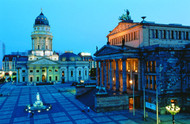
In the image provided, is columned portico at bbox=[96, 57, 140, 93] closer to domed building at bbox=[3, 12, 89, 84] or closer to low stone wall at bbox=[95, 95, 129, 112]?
low stone wall at bbox=[95, 95, 129, 112]

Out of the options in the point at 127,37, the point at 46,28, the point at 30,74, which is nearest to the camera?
the point at 127,37

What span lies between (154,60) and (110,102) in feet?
43.0

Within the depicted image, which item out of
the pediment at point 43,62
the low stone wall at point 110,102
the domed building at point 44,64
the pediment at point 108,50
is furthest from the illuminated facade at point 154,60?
the domed building at point 44,64

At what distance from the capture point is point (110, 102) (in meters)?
37.3

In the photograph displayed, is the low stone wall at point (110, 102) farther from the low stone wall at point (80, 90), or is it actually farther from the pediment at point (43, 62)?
the pediment at point (43, 62)

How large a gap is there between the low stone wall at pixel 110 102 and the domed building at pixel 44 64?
64.5 m

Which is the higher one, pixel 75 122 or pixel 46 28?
pixel 46 28

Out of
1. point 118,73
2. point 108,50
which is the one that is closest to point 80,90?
point 118,73

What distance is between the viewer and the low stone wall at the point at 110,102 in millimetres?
36469

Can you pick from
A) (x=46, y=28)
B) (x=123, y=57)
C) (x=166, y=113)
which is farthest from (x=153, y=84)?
(x=46, y=28)

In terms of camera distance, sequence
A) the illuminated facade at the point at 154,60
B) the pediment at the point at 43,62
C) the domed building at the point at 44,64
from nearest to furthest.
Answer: the illuminated facade at the point at 154,60 < the pediment at the point at 43,62 < the domed building at the point at 44,64

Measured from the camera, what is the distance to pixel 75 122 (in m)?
29.9

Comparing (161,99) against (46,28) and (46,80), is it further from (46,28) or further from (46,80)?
(46,28)

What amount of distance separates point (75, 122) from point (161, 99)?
18.1m
